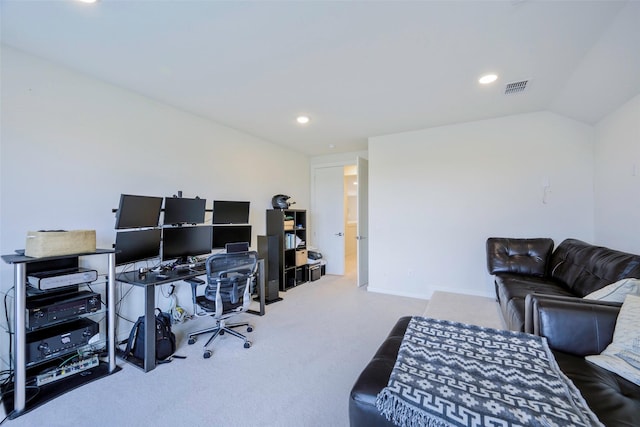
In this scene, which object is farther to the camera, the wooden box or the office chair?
the office chair

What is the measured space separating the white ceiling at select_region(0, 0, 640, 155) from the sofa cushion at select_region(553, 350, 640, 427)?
7.01 ft

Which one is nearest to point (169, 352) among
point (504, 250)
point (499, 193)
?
point (504, 250)

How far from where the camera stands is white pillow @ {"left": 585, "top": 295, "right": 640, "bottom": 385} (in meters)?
1.28

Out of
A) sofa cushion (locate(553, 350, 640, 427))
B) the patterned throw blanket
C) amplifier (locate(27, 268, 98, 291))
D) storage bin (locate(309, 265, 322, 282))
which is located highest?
amplifier (locate(27, 268, 98, 291))

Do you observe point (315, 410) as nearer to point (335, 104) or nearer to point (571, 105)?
point (335, 104)

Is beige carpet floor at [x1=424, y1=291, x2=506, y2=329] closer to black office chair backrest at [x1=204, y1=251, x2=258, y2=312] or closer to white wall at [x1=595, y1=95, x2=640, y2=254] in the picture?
white wall at [x1=595, y1=95, x2=640, y2=254]

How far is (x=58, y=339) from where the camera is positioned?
200 centimetres

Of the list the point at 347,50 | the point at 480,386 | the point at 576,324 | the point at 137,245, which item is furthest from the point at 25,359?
the point at 576,324

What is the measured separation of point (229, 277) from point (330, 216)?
3.28m

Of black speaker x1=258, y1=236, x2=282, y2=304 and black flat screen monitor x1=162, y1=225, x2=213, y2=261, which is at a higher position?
black flat screen monitor x1=162, y1=225, x2=213, y2=261

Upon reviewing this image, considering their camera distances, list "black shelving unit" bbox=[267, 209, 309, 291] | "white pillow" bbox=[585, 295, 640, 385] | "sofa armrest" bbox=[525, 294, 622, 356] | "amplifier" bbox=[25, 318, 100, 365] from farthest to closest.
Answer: "black shelving unit" bbox=[267, 209, 309, 291] < "amplifier" bbox=[25, 318, 100, 365] < "sofa armrest" bbox=[525, 294, 622, 356] < "white pillow" bbox=[585, 295, 640, 385]

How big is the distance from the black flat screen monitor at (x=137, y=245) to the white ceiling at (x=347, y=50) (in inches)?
59.1

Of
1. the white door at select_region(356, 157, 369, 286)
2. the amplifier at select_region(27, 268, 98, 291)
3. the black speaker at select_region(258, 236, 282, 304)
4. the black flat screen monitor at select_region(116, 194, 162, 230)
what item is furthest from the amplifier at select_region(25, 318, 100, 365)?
the white door at select_region(356, 157, 369, 286)

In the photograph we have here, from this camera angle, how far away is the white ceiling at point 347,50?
174cm
